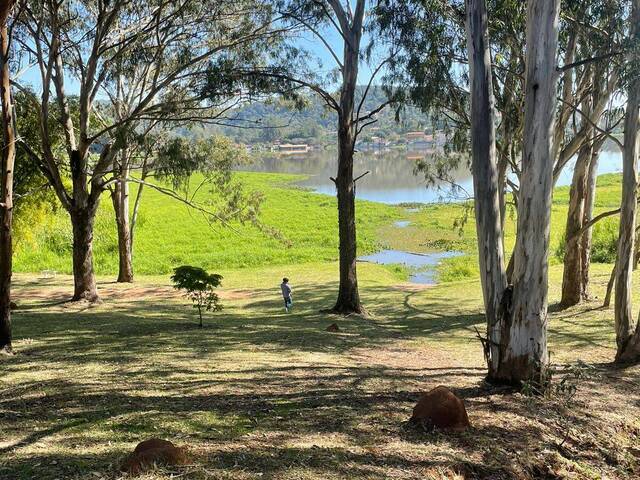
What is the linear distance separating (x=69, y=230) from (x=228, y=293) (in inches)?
319

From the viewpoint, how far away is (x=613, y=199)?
37.8 m

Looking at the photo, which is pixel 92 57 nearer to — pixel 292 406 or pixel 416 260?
pixel 292 406

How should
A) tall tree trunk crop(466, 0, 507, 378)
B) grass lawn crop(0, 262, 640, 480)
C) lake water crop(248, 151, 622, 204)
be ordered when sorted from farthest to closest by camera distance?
lake water crop(248, 151, 622, 204) → tall tree trunk crop(466, 0, 507, 378) → grass lawn crop(0, 262, 640, 480)

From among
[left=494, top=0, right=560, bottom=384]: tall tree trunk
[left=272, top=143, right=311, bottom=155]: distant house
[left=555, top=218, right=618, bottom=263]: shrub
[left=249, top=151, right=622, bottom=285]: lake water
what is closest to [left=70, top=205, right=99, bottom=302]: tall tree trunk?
[left=249, top=151, right=622, bottom=285]: lake water

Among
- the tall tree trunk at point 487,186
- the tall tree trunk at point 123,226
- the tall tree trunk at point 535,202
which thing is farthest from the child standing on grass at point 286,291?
the tall tree trunk at point 535,202

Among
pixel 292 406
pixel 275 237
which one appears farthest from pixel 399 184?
pixel 292 406

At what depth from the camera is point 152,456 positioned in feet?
12.4

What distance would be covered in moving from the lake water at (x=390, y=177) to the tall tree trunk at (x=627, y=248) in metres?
25.2

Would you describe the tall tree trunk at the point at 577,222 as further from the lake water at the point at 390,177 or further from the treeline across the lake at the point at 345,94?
the lake water at the point at 390,177

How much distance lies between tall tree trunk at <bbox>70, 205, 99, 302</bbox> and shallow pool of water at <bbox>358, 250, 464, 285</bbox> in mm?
13393

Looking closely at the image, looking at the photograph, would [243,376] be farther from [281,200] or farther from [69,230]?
[281,200]

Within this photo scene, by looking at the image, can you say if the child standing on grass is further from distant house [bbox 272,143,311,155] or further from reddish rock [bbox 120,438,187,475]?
distant house [bbox 272,143,311,155]

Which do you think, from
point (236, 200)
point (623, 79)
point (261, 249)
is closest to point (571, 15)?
point (623, 79)

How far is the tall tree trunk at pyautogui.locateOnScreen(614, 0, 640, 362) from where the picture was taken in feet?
25.3
